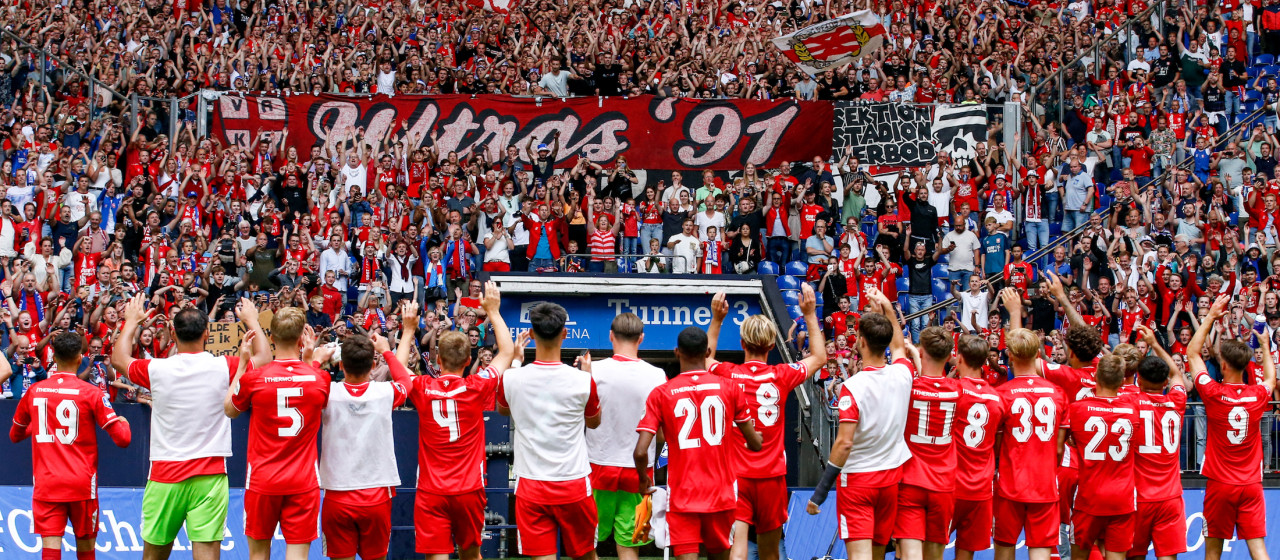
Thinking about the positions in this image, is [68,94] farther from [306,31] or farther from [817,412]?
[817,412]

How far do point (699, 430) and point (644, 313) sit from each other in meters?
10.4

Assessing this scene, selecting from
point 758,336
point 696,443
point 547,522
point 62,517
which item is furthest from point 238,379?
point 758,336

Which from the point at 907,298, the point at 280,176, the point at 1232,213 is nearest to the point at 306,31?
the point at 280,176

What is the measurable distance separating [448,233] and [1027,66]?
1105cm

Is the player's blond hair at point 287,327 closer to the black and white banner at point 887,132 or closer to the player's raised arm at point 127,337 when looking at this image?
the player's raised arm at point 127,337

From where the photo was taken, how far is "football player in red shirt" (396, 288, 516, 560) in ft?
28.7

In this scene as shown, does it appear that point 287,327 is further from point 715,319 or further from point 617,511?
point 715,319

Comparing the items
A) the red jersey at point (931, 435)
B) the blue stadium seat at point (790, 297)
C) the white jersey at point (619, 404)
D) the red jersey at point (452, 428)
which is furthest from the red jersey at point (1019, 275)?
the red jersey at point (452, 428)

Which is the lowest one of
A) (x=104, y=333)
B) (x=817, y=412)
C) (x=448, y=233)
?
(x=817, y=412)

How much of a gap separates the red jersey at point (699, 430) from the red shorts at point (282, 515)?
2.32 meters

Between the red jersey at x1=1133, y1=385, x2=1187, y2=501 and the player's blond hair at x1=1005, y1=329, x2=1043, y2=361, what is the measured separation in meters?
1.09

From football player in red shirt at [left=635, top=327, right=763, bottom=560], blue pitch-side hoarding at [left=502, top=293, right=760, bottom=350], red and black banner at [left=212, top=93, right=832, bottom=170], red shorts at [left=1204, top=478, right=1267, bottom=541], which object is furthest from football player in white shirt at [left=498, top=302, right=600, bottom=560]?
red and black banner at [left=212, top=93, right=832, bottom=170]

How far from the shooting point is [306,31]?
78.4ft

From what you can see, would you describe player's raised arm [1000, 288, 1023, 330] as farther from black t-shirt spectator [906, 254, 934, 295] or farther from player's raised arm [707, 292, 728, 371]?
black t-shirt spectator [906, 254, 934, 295]
